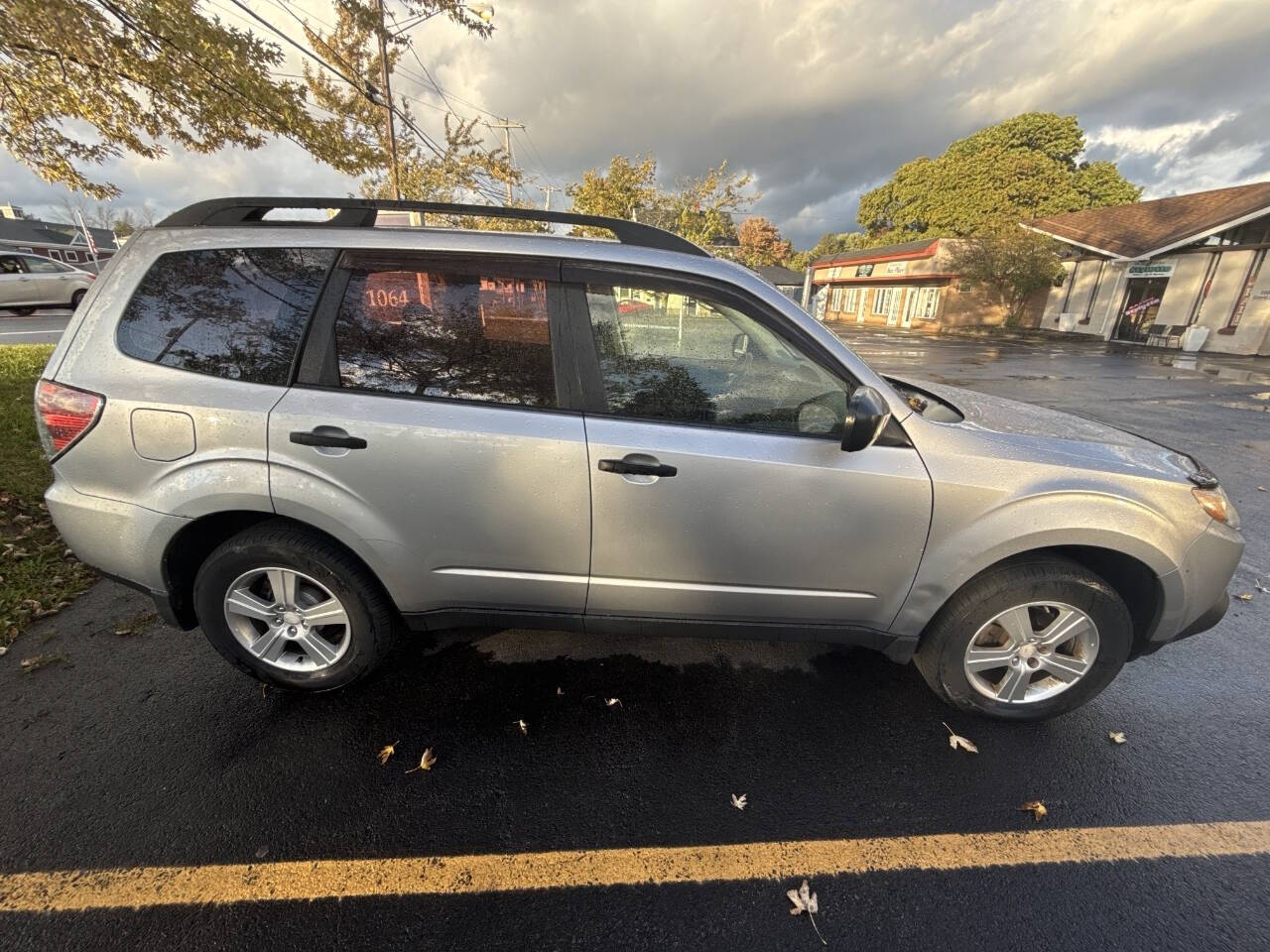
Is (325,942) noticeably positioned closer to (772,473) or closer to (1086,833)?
(772,473)

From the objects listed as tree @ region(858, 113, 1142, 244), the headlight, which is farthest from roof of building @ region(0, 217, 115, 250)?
tree @ region(858, 113, 1142, 244)

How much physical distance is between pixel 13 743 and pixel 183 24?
5482 mm

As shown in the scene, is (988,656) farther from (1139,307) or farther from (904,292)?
(904,292)

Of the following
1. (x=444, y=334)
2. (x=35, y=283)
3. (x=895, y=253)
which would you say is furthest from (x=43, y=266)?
(x=895, y=253)

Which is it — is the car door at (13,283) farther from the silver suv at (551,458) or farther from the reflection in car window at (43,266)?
the silver suv at (551,458)

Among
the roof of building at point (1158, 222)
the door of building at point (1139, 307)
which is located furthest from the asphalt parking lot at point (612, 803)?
the door of building at point (1139, 307)

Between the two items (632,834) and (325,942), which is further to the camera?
(632,834)

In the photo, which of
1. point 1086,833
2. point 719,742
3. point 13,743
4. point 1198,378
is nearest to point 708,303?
point 719,742

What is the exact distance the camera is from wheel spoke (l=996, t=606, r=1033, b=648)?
88.5 inches

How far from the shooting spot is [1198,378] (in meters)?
13.4

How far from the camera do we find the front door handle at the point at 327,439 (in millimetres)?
2018

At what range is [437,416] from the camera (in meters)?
2.04

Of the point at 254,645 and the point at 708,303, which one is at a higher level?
the point at 708,303

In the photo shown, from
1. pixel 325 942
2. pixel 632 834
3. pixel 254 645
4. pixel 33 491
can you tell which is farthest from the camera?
pixel 33 491
